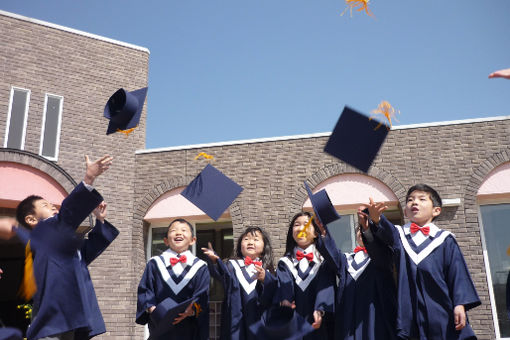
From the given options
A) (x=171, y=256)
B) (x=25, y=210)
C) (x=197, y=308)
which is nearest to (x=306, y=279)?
(x=197, y=308)

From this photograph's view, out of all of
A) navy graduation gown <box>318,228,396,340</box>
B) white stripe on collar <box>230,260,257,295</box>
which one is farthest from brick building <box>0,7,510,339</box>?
navy graduation gown <box>318,228,396,340</box>

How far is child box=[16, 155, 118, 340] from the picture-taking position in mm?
3143

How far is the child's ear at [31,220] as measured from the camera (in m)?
3.46

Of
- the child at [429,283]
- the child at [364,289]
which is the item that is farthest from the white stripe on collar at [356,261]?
the child at [429,283]

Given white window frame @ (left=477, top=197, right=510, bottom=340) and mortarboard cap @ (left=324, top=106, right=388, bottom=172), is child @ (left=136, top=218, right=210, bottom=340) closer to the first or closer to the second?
mortarboard cap @ (left=324, top=106, right=388, bottom=172)

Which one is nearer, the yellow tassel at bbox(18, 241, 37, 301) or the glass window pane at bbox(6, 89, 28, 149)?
the yellow tassel at bbox(18, 241, 37, 301)

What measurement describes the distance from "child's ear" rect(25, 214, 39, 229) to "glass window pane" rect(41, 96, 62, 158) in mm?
5319

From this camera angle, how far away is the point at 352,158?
4602mm

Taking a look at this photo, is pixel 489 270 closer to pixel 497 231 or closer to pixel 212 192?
pixel 497 231

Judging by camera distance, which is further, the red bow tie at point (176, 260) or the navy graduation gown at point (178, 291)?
the red bow tie at point (176, 260)

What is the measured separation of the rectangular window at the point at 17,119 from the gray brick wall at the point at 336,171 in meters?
1.97

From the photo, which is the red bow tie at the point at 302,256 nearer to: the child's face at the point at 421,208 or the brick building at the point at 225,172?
the child's face at the point at 421,208

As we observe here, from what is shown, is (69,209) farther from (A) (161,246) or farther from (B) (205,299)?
(A) (161,246)

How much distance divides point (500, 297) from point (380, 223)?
5.01 m
